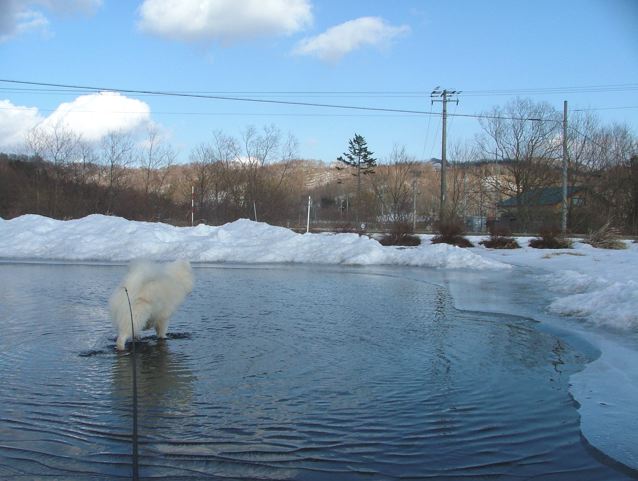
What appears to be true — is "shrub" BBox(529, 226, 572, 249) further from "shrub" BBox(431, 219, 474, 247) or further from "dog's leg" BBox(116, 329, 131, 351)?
"dog's leg" BBox(116, 329, 131, 351)

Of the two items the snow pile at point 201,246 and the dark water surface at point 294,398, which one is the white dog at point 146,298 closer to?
the dark water surface at point 294,398

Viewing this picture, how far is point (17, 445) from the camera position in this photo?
4.00 meters

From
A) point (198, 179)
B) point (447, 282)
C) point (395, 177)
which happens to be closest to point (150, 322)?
point (447, 282)

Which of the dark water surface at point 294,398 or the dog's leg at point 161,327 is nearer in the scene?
the dark water surface at point 294,398

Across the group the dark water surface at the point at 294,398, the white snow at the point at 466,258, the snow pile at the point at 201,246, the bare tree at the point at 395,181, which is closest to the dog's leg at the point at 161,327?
the dark water surface at the point at 294,398

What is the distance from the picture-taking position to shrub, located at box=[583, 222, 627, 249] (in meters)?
26.0

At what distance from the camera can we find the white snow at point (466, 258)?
5.62 metres

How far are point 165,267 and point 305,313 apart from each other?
9.84 ft

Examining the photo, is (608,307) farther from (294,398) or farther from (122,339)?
(122,339)

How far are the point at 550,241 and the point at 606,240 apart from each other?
276 centimetres

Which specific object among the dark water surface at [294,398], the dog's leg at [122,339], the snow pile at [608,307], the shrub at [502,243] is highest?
the shrub at [502,243]

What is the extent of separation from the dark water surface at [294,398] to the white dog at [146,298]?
32 centimetres

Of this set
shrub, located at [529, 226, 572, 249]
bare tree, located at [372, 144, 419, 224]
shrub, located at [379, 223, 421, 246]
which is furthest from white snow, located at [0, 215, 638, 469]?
bare tree, located at [372, 144, 419, 224]

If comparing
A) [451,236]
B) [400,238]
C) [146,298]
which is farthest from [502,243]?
[146,298]
